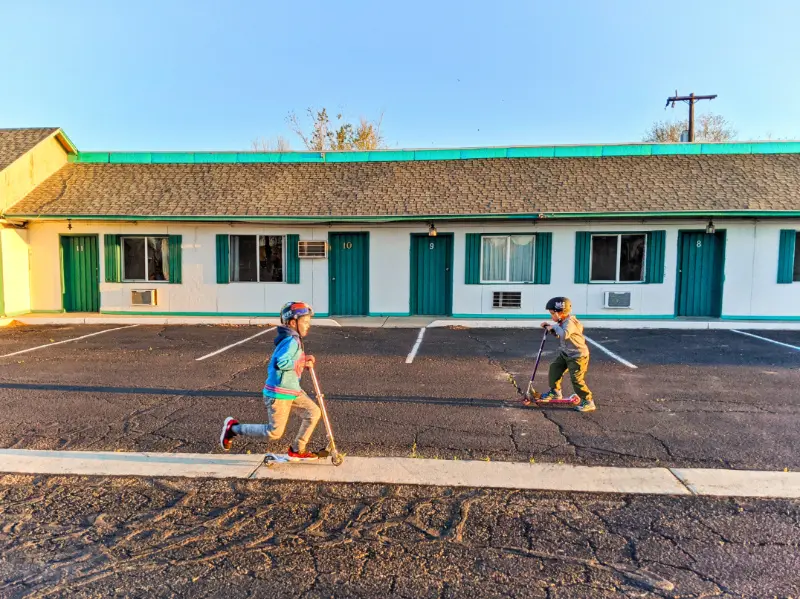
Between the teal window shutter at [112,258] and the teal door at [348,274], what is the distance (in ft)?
20.0

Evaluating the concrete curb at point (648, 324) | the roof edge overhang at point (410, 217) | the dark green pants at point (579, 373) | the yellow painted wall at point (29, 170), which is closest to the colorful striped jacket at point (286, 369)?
the dark green pants at point (579, 373)

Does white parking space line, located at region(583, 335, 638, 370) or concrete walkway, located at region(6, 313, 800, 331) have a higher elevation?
concrete walkway, located at region(6, 313, 800, 331)

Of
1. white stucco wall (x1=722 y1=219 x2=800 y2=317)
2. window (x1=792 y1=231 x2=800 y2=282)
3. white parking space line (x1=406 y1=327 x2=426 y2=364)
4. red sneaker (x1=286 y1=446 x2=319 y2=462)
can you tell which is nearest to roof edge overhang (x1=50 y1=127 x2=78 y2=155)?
white parking space line (x1=406 y1=327 x2=426 y2=364)

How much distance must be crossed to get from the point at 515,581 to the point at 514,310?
11782 millimetres

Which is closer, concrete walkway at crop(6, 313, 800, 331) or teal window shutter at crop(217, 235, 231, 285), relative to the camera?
concrete walkway at crop(6, 313, 800, 331)

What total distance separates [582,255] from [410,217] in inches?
188

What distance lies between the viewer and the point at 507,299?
1455cm

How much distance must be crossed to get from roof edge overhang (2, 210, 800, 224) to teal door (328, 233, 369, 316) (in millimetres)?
757

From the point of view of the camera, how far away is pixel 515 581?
121 inches

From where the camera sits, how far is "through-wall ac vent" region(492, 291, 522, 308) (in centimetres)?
1450

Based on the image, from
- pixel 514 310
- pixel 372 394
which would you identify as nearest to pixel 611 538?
pixel 372 394

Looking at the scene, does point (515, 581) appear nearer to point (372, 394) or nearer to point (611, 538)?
point (611, 538)

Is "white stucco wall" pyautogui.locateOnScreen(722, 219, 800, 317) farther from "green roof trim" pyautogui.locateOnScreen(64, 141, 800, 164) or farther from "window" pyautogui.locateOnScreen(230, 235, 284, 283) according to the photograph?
"window" pyautogui.locateOnScreen(230, 235, 284, 283)

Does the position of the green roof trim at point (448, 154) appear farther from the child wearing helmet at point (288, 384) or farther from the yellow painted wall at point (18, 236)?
the child wearing helmet at point (288, 384)
